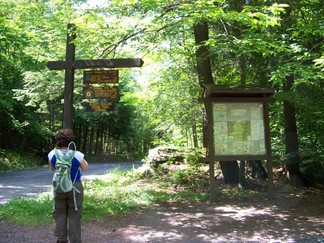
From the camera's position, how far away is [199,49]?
11.1m

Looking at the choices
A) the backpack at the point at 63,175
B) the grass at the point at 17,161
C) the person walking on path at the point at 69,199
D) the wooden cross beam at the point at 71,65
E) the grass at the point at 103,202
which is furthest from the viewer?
the grass at the point at 17,161

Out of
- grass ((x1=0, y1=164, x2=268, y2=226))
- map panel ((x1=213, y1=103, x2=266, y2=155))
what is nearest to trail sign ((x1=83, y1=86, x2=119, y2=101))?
grass ((x1=0, y1=164, x2=268, y2=226))

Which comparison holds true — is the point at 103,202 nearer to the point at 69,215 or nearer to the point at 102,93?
the point at 102,93

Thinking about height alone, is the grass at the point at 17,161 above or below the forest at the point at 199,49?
below

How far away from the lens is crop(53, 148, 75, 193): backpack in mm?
4867

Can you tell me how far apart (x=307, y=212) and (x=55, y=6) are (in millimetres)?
7957

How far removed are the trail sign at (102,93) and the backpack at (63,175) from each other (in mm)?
3498

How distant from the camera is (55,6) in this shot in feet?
30.2

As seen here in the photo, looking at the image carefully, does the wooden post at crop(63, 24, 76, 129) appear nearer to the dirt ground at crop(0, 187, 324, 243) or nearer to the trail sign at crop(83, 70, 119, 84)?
the trail sign at crop(83, 70, 119, 84)

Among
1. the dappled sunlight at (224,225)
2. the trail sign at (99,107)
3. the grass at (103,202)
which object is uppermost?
the trail sign at (99,107)

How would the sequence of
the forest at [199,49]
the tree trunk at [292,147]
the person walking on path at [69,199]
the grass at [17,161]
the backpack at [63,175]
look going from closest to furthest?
the backpack at [63,175], the person walking on path at [69,199], the forest at [199,49], the tree trunk at [292,147], the grass at [17,161]

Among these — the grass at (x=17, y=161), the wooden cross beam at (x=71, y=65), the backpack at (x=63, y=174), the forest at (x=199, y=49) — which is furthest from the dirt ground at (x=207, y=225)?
the grass at (x=17, y=161)

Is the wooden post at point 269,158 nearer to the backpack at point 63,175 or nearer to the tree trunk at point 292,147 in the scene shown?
the tree trunk at point 292,147

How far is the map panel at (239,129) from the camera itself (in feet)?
29.7
